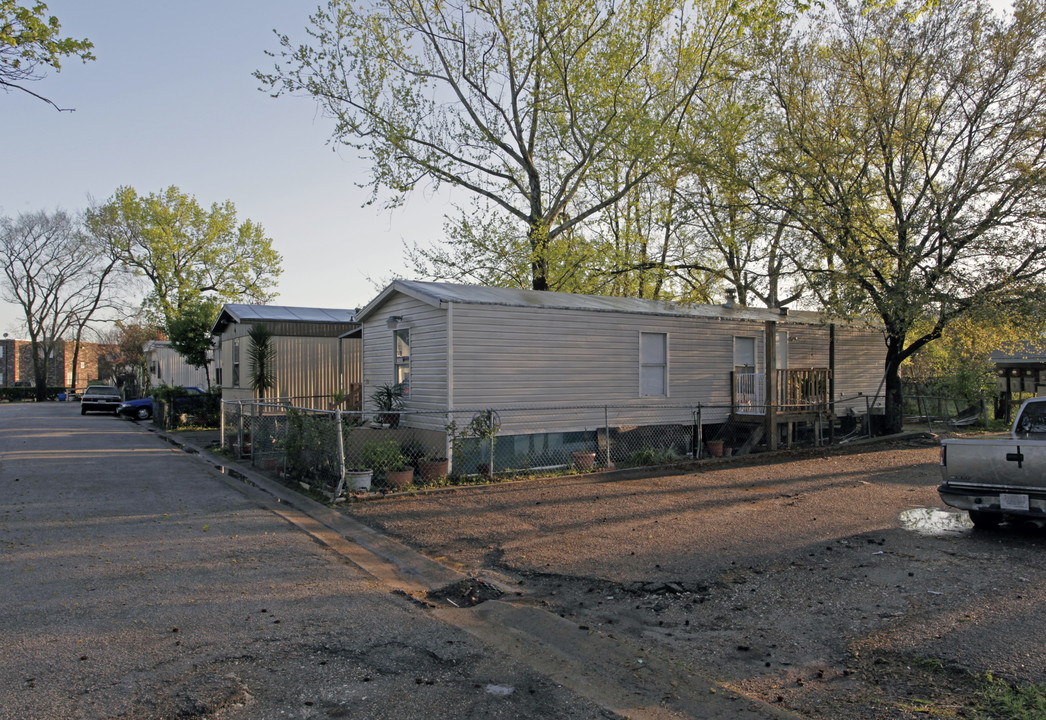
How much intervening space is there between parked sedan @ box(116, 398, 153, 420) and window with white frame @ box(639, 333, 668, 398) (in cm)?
2329

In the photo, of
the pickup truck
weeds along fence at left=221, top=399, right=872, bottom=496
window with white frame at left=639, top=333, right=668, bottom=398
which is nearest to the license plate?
the pickup truck

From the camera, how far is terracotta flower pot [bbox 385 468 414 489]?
10750 millimetres

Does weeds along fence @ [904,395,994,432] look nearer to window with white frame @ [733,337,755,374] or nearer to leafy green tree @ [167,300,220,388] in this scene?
window with white frame @ [733,337,755,374]

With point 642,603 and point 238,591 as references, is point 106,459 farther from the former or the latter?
point 642,603

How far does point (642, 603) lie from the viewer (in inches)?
225

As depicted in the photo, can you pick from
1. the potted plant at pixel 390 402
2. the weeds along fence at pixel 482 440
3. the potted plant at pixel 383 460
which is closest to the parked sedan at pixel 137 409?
the weeds along fence at pixel 482 440

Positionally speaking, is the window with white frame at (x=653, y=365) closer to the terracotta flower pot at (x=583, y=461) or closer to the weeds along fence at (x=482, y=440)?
the weeds along fence at (x=482, y=440)

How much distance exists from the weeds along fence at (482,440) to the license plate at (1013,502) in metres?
6.46

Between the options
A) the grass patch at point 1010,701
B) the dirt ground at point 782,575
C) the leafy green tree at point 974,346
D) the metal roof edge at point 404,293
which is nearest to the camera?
the grass patch at point 1010,701

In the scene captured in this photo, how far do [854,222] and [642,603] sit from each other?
43.2 feet

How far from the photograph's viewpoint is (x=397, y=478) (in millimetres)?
10789

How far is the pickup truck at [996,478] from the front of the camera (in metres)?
7.21

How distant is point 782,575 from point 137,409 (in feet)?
98.4

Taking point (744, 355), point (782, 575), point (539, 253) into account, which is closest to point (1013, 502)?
point (782, 575)
